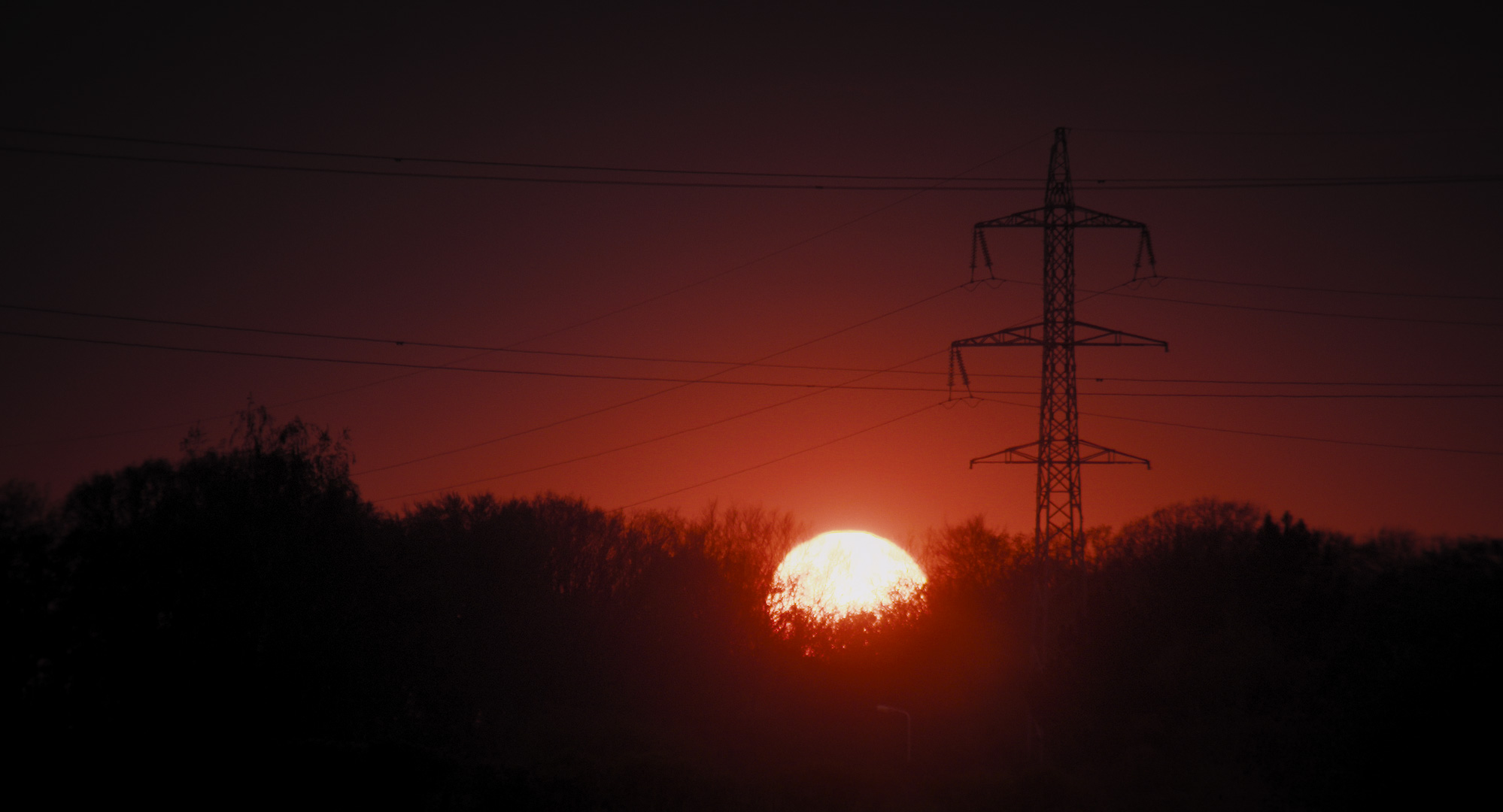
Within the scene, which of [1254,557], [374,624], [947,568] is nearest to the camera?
[1254,557]

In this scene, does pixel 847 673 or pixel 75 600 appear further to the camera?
pixel 847 673

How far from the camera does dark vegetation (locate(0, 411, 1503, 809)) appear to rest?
26438 mm

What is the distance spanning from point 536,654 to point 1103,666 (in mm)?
30557

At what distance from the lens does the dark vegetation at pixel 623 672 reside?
2644cm

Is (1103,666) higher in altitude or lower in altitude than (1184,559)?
lower

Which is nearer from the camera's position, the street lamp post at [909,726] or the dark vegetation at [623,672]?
the dark vegetation at [623,672]

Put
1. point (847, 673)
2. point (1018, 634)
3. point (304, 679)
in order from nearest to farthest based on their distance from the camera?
point (304, 679) → point (847, 673) → point (1018, 634)

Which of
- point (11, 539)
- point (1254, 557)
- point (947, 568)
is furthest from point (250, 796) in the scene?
point (947, 568)

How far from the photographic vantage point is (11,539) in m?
37.3

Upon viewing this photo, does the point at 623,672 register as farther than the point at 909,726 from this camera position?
Yes

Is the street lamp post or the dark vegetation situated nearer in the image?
the dark vegetation

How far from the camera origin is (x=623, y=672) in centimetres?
5928

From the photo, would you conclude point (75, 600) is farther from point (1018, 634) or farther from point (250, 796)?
point (1018, 634)

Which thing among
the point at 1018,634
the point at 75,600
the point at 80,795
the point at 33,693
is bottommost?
the point at 80,795
